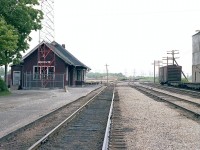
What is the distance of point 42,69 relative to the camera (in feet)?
168

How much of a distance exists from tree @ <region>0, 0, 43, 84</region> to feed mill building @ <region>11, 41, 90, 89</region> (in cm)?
1316

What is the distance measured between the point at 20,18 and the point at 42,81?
51.7ft

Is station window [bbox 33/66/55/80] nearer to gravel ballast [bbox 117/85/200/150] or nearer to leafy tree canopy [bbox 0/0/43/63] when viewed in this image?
leafy tree canopy [bbox 0/0/43/63]

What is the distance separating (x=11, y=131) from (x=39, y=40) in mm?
40057

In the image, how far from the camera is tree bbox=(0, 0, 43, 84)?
33.4 m

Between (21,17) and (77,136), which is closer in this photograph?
(77,136)

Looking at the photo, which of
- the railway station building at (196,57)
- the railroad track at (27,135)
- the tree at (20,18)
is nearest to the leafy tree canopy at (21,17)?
the tree at (20,18)

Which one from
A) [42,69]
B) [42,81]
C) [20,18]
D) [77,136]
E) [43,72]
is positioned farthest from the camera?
[42,69]

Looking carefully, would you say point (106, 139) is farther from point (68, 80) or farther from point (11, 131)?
point (68, 80)

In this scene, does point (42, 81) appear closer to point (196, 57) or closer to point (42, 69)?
point (42, 69)

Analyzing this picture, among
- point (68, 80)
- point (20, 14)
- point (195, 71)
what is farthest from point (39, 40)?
point (195, 71)

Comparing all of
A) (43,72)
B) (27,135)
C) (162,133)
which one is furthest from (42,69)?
(162,133)

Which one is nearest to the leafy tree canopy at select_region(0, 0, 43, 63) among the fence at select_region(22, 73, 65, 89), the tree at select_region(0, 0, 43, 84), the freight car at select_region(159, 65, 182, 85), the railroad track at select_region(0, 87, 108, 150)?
the tree at select_region(0, 0, 43, 84)

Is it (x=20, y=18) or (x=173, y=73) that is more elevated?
(x=20, y=18)
